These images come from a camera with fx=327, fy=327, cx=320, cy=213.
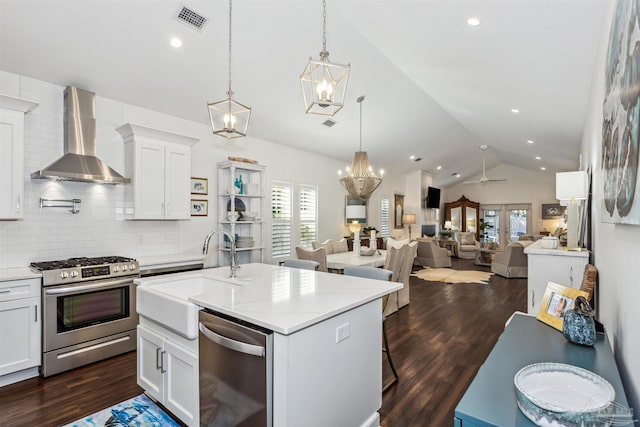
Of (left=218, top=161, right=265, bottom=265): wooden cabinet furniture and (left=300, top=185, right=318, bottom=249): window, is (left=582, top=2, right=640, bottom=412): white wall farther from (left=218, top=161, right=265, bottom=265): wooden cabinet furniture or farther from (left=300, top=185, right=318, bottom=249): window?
(left=300, top=185, right=318, bottom=249): window

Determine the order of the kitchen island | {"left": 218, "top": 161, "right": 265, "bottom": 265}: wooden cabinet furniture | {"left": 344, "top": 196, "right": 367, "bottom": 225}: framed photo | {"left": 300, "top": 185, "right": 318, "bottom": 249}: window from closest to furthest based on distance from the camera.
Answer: the kitchen island → {"left": 218, "top": 161, "right": 265, "bottom": 265}: wooden cabinet furniture → {"left": 300, "top": 185, "right": 318, "bottom": 249}: window → {"left": 344, "top": 196, "right": 367, "bottom": 225}: framed photo

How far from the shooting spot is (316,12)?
3.49 m

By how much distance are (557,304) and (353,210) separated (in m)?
6.37

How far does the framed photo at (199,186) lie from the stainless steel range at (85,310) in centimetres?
160

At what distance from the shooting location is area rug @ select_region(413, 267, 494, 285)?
757cm

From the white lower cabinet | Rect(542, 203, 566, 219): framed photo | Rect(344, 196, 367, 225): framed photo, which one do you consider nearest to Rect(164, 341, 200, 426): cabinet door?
the white lower cabinet

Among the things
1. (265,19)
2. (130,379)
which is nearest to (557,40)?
(265,19)

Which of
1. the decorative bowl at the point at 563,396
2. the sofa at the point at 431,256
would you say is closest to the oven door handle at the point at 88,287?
the decorative bowl at the point at 563,396

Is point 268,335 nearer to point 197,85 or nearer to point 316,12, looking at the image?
point 316,12

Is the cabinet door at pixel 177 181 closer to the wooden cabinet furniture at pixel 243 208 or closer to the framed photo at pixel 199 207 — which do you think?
the framed photo at pixel 199 207

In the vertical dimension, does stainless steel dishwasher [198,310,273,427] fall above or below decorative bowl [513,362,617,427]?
below

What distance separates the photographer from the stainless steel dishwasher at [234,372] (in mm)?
1641

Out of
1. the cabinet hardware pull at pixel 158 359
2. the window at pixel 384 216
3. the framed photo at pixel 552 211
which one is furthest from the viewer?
the framed photo at pixel 552 211

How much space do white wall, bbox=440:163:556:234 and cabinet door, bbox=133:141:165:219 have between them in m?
11.7
